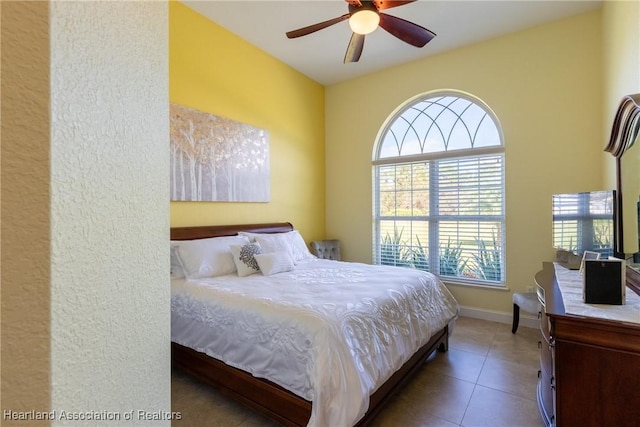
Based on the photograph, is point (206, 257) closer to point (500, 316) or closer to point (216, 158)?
point (216, 158)

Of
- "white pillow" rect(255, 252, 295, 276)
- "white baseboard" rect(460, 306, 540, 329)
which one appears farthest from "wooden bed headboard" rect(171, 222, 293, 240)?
"white baseboard" rect(460, 306, 540, 329)

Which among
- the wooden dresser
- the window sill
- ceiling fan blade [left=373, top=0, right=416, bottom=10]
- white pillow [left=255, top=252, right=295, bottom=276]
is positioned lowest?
→ the window sill

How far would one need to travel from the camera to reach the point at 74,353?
48cm

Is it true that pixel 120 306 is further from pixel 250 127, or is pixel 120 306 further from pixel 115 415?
pixel 250 127

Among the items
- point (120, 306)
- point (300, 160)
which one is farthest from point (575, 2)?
point (120, 306)

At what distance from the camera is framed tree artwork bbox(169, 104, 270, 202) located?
9.71 feet

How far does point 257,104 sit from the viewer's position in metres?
3.84

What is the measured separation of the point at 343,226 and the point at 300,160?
1.22 m

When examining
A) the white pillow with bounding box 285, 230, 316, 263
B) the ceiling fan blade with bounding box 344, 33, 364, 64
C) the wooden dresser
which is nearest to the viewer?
the wooden dresser

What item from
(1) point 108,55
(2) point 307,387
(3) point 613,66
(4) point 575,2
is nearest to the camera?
(1) point 108,55

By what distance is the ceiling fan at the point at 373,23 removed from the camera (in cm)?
222

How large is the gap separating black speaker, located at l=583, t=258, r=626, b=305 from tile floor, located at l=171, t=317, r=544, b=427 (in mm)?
971

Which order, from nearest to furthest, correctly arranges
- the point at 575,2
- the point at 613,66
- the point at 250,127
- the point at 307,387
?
1. the point at 307,387
2. the point at 613,66
3. the point at 575,2
4. the point at 250,127

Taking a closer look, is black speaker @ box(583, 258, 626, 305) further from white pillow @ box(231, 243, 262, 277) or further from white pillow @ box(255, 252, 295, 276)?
white pillow @ box(231, 243, 262, 277)
